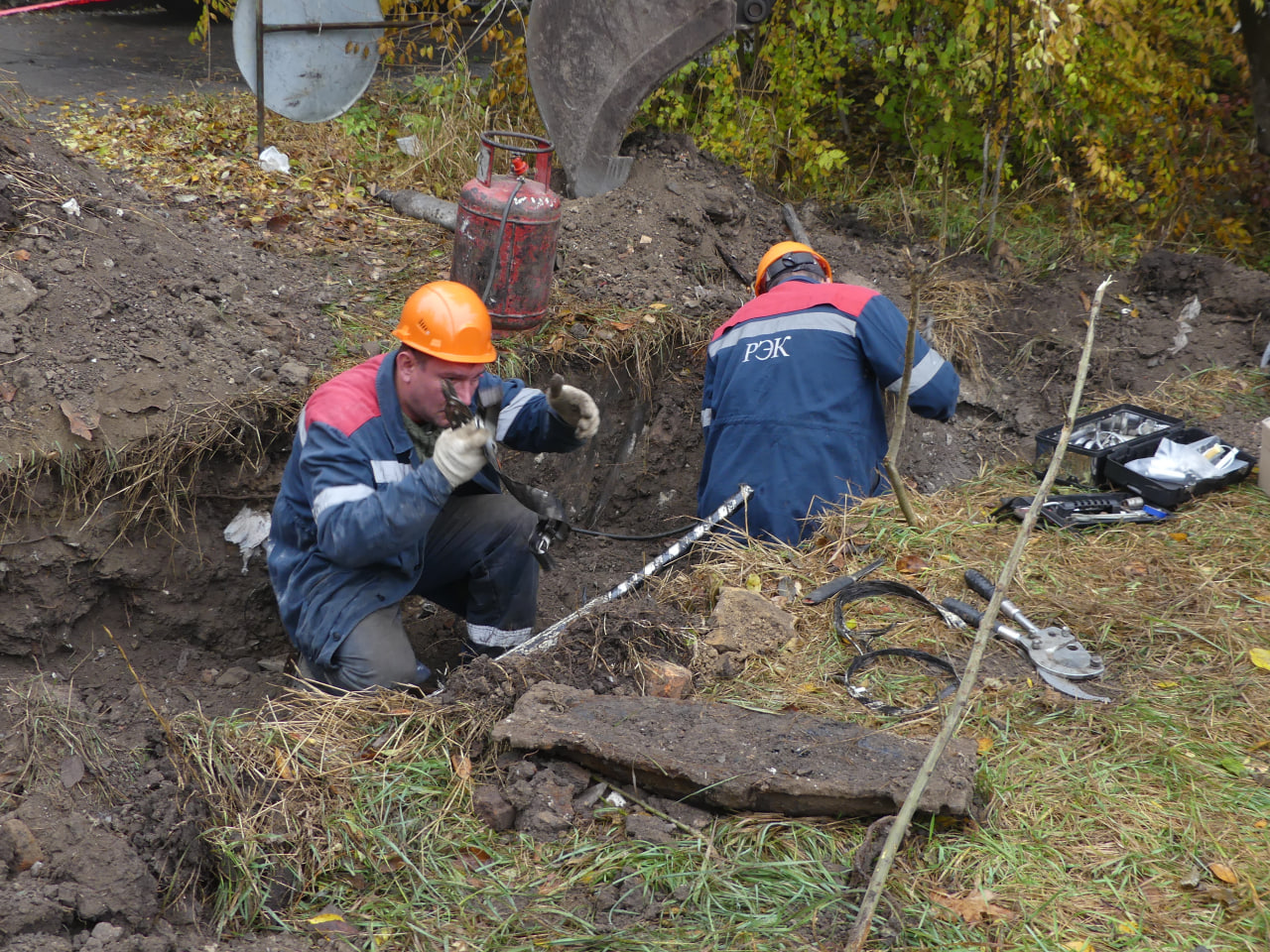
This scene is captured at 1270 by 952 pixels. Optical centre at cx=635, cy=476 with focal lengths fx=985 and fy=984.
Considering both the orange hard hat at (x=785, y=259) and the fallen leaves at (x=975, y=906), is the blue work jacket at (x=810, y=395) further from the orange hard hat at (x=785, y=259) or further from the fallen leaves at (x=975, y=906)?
the fallen leaves at (x=975, y=906)

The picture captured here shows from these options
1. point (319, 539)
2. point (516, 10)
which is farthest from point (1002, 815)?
point (516, 10)

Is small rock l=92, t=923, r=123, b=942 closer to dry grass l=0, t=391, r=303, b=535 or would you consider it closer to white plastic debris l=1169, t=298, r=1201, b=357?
dry grass l=0, t=391, r=303, b=535

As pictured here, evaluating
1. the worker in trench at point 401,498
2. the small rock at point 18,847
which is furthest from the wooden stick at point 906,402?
the small rock at point 18,847

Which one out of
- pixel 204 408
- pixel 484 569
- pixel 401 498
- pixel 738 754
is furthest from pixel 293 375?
pixel 738 754

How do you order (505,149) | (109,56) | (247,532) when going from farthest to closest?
(109,56)
(505,149)
(247,532)

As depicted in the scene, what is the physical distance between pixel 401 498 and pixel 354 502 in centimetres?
17

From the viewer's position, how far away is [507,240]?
15.4ft

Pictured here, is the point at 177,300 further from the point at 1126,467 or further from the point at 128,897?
the point at 1126,467

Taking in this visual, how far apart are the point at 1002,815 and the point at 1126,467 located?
6.70 feet

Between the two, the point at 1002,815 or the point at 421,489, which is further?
the point at 421,489

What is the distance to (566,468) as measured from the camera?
16.9ft

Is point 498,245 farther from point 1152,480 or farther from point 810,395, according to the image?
point 1152,480

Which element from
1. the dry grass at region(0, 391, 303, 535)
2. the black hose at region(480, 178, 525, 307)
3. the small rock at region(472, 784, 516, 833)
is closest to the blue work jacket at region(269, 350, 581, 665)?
the dry grass at region(0, 391, 303, 535)

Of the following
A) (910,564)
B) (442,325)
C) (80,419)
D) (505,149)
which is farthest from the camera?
(505,149)
